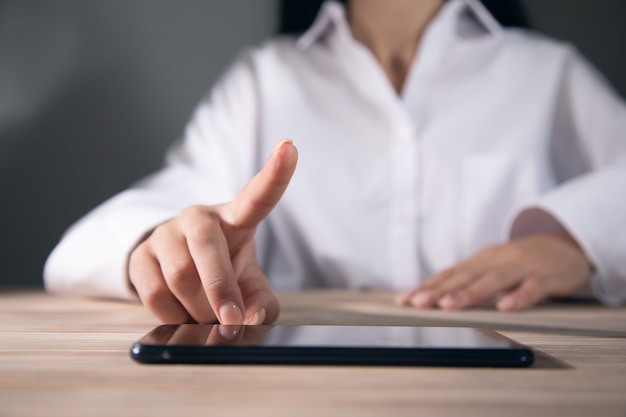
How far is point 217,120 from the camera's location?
1.43 metres

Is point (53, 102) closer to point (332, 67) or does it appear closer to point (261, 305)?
point (332, 67)

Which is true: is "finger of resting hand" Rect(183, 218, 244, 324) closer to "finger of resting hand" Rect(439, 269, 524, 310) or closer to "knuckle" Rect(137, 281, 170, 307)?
"knuckle" Rect(137, 281, 170, 307)

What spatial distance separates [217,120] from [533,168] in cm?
68

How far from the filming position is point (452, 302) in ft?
2.66

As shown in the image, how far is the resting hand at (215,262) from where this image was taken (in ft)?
1.79

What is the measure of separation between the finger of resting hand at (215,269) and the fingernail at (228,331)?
3cm

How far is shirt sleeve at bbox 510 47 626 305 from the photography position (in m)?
1.02

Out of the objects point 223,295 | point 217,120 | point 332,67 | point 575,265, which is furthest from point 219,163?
point 223,295

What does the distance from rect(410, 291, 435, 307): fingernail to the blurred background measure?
0.91 metres

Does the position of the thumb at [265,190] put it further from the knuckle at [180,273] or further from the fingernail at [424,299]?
the fingernail at [424,299]

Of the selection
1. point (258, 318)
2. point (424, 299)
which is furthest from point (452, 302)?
point (258, 318)

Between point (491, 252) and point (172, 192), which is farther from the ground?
point (172, 192)

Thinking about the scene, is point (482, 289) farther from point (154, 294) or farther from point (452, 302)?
point (154, 294)

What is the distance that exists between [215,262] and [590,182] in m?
0.77
